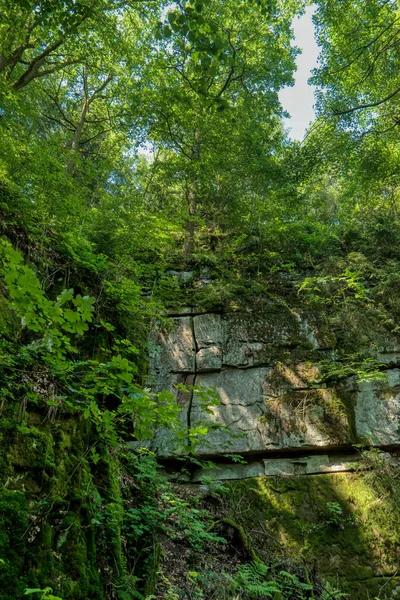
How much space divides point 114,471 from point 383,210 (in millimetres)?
10547

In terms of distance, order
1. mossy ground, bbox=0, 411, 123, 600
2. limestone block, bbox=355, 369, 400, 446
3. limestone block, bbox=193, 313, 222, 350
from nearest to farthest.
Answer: mossy ground, bbox=0, 411, 123, 600
limestone block, bbox=355, 369, 400, 446
limestone block, bbox=193, 313, 222, 350

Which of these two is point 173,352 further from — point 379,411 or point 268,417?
point 379,411

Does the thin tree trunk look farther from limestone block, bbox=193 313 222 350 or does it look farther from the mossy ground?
the mossy ground

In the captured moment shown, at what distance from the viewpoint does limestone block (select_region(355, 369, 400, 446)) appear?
688 cm

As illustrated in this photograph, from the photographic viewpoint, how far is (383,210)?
10773 millimetres

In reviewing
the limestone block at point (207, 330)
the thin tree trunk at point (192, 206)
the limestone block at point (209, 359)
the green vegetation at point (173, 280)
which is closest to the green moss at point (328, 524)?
the green vegetation at point (173, 280)

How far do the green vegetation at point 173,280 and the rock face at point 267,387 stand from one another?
0.31 meters

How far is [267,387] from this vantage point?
763 centimetres

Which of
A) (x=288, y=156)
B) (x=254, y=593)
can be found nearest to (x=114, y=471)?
(x=254, y=593)

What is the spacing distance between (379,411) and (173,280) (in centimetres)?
498

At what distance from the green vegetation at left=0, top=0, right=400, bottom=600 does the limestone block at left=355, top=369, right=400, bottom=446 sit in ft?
1.13

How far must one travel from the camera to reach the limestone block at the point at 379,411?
22.6 feet

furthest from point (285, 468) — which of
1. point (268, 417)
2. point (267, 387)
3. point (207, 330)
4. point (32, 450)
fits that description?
point (32, 450)

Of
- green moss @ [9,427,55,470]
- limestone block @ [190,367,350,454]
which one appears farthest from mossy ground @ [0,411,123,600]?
limestone block @ [190,367,350,454]
